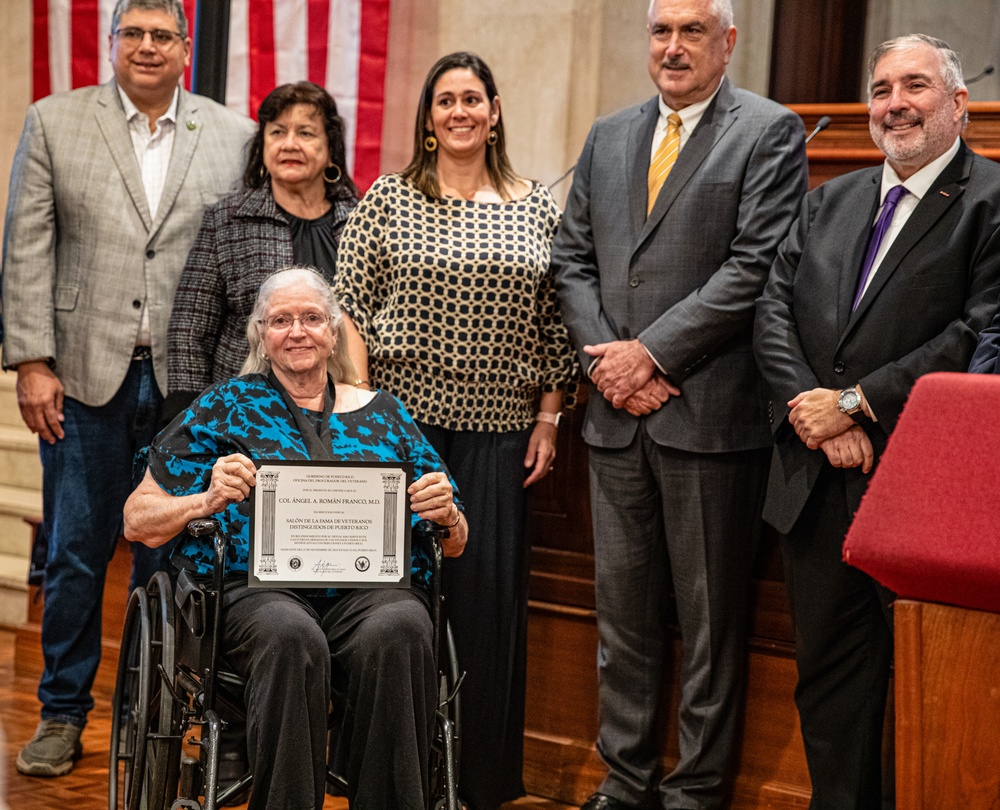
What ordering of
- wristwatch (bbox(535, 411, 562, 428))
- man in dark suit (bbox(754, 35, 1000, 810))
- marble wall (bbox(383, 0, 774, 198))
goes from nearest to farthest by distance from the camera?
man in dark suit (bbox(754, 35, 1000, 810)) < wristwatch (bbox(535, 411, 562, 428)) < marble wall (bbox(383, 0, 774, 198))

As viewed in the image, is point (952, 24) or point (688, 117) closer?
point (688, 117)

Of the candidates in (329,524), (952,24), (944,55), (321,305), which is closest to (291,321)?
(321,305)

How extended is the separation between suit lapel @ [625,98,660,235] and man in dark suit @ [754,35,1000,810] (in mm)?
345

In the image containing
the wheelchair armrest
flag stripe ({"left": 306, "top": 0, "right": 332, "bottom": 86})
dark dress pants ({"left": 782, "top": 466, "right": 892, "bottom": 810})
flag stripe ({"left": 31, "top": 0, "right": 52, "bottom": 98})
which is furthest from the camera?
A: flag stripe ({"left": 31, "top": 0, "right": 52, "bottom": 98})

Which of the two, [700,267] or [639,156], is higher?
[639,156]

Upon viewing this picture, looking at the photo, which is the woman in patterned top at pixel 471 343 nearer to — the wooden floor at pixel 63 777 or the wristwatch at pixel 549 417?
the wristwatch at pixel 549 417

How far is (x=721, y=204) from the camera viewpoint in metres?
2.72

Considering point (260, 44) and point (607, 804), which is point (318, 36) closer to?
point (260, 44)

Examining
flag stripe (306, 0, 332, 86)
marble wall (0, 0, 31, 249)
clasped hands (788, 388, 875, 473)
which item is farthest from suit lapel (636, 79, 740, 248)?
marble wall (0, 0, 31, 249)

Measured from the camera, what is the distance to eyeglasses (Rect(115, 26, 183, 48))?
129 inches

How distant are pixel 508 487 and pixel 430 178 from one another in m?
0.74

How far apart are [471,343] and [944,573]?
193cm

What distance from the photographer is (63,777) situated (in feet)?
10.3

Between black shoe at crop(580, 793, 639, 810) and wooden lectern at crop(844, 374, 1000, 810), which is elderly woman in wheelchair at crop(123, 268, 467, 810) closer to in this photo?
black shoe at crop(580, 793, 639, 810)
